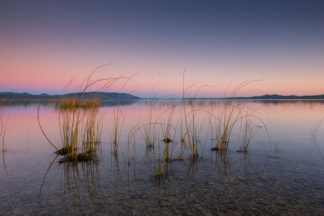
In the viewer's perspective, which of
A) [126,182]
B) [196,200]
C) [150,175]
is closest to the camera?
[196,200]

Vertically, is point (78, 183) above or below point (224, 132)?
below

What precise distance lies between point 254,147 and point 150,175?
8.98 feet

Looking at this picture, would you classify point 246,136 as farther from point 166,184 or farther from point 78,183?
point 78,183

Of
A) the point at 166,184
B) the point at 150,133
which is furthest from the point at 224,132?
the point at 166,184

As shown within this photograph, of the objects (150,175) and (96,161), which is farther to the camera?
(96,161)

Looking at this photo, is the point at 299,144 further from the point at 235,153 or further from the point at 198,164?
the point at 198,164

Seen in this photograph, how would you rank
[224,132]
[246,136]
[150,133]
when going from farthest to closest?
[246,136] < [150,133] < [224,132]

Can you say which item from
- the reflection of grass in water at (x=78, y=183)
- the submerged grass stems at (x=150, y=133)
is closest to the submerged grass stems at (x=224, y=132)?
the submerged grass stems at (x=150, y=133)

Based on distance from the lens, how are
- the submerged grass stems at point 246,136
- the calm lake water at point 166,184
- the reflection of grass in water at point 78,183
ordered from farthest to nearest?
the submerged grass stems at point 246,136 → the reflection of grass in water at point 78,183 → the calm lake water at point 166,184

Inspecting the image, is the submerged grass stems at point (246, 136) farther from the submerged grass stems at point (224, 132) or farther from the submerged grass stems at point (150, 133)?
the submerged grass stems at point (150, 133)

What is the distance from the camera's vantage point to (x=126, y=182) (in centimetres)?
225

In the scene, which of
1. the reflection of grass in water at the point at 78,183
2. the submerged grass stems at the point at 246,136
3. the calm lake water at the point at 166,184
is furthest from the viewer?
the submerged grass stems at the point at 246,136

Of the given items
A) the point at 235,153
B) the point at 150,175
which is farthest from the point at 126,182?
the point at 235,153

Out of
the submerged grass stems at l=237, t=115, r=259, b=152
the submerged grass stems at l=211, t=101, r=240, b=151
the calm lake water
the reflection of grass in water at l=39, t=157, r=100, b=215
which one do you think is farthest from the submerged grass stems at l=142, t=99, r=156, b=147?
A: the submerged grass stems at l=237, t=115, r=259, b=152
